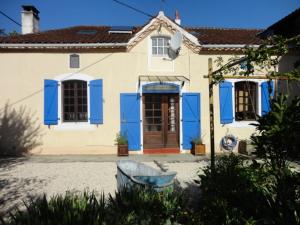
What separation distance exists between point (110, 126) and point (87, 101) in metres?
1.39

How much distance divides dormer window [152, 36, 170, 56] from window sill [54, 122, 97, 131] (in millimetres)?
3947

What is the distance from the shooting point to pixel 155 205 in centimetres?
405

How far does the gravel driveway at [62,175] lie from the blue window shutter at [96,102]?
63.2 inches

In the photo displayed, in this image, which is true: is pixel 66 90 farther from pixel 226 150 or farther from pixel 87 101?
pixel 226 150

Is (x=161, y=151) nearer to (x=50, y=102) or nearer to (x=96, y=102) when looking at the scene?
(x=96, y=102)

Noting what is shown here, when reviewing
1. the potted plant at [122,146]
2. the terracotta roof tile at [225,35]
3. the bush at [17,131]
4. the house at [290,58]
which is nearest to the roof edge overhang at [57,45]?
the bush at [17,131]

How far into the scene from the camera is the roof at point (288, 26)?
11852 mm

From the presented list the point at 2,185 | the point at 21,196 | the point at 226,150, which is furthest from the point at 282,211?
the point at 226,150

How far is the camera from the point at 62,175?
7.98 m

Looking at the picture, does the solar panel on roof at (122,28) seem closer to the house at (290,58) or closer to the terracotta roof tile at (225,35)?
the terracotta roof tile at (225,35)

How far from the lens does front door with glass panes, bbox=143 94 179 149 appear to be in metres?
11.8

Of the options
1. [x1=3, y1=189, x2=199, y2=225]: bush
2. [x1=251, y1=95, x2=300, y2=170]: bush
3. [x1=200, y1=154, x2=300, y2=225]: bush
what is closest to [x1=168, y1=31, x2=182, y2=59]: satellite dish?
[x1=200, y1=154, x2=300, y2=225]: bush

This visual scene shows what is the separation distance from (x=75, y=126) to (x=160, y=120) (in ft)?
11.4

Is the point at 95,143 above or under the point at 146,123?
under
